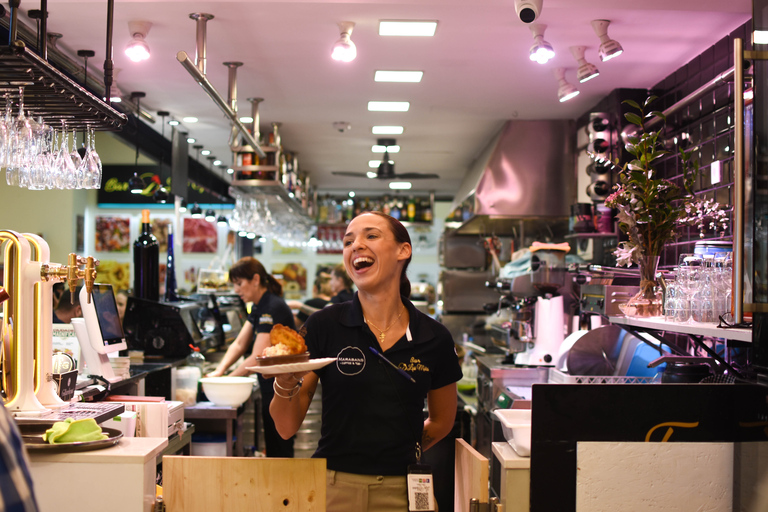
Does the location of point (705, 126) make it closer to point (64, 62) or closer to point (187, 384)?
point (187, 384)

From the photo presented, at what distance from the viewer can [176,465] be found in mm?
2049

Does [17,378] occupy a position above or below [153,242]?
below

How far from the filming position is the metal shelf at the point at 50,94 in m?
2.57

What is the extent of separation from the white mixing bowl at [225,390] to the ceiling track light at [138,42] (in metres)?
1.95

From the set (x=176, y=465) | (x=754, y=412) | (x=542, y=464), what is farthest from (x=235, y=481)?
(x=754, y=412)

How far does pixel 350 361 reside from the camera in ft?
7.27

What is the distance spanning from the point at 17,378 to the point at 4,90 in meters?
1.23

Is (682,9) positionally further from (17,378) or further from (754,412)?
(17,378)

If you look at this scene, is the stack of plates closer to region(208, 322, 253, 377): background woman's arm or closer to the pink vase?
region(208, 322, 253, 377): background woman's arm

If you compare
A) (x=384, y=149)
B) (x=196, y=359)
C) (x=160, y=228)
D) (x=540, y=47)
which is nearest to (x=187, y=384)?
(x=196, y=359)

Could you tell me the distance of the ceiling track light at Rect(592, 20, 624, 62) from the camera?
13.0 ft

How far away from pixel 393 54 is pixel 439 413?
112 inches

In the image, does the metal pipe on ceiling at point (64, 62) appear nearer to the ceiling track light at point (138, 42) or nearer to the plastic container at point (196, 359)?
the ceiling track light at point (138, 42)

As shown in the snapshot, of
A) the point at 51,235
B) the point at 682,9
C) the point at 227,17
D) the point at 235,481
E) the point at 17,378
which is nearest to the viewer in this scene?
the point at 235,481
